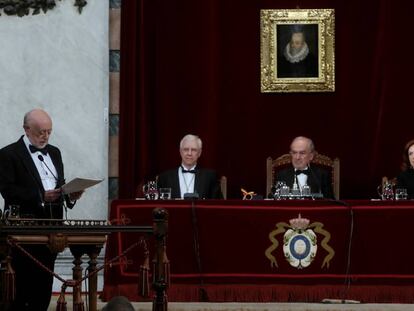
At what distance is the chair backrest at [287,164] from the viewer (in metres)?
9.85

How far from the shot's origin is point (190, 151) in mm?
9414

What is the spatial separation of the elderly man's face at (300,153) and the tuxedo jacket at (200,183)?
2.36 ft

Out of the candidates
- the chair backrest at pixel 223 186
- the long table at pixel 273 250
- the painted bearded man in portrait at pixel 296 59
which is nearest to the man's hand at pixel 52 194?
the long table at pixel 273 250

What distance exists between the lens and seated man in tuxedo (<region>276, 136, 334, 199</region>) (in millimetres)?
9445

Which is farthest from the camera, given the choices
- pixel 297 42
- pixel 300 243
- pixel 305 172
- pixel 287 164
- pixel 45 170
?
pixel 297 42

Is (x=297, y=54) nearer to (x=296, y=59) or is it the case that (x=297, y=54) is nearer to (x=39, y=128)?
(x=296, y=59)

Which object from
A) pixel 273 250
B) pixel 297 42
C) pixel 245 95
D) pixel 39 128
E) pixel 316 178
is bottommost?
pixel 273 250

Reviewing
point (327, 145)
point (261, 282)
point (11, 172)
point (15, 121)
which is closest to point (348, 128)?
point (327, 145)

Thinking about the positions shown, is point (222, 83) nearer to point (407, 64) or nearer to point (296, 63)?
point (296, 63)

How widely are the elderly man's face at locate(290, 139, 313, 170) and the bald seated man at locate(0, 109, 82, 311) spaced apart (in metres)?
2.65

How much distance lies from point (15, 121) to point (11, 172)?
3.06 metres

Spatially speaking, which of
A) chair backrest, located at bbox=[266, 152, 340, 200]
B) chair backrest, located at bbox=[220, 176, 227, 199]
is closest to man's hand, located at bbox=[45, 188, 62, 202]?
chair backrest, located at bbox=[220, 176, 227, 199]

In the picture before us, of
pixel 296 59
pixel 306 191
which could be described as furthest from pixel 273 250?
pixel 296 59

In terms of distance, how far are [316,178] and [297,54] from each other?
1.56 meters
